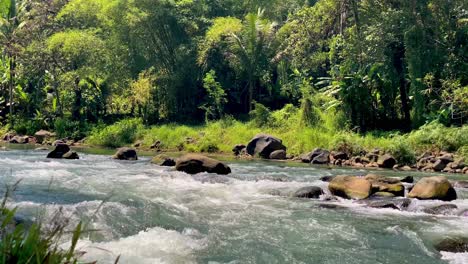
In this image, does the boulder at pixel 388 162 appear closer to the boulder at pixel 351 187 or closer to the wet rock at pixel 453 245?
the boulder at pixel 351 187

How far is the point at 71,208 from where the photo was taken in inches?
391

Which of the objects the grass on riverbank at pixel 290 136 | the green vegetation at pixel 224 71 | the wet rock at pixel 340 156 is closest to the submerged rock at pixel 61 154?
the grass on riverbank at pixel 290 136

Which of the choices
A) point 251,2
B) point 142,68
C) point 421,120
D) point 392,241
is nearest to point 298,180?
point 392,241

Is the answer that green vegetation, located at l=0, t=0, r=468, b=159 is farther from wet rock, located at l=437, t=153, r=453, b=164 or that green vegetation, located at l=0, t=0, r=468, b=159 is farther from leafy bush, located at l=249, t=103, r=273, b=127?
wet rock, located at l=437, t=153, r=453, b=164

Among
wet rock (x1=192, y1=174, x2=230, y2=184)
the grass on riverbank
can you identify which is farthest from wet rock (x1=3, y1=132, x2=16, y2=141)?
wet rock (x1=192, y1=174, x2=230, y2=184)

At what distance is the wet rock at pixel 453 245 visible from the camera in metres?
8.22

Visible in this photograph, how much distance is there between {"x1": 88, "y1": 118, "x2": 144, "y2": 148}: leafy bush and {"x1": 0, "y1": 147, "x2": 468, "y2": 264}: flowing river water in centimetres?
1589

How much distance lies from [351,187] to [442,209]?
2.55 metres

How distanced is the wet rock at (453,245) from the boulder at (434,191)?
393cm

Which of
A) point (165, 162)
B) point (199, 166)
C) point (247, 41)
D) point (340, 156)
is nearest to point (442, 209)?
point (199, 166)

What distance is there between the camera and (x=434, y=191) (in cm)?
1275

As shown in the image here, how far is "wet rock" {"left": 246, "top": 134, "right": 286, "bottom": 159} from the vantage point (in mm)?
25375

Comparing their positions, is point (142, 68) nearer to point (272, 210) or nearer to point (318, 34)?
point (318, 34)

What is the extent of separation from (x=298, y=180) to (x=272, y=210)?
199 inches
